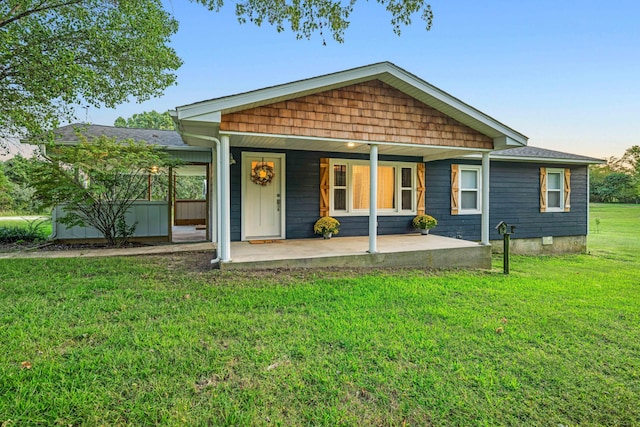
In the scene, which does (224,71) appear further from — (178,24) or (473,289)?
(473,289)

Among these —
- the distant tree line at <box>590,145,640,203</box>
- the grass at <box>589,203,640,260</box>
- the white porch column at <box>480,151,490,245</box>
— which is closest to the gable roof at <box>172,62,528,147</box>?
the white porch column at <box>480,151,490,245</box>

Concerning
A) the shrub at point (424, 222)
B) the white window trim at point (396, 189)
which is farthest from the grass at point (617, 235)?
the white window trim at point (396, 189)

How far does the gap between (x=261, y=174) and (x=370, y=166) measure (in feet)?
8.46

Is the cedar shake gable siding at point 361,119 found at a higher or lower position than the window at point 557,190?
higher

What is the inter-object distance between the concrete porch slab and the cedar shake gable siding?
213 centimetres

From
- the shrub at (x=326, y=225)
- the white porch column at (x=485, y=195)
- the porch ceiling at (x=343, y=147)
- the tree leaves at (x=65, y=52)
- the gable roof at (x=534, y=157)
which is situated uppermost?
the tree leaves at (x=65, y=52)

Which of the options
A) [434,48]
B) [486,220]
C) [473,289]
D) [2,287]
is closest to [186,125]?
[2,287]

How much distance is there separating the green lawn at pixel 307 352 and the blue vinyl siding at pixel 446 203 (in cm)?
318

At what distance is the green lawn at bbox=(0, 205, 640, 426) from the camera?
194cm

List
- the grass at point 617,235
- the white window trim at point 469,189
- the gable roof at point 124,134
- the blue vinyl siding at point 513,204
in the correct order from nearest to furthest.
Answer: the gable roof at point 124,134
the blue vinyl siding at point 513,204
the white window trim at point 469,189
the grass at point 617,235

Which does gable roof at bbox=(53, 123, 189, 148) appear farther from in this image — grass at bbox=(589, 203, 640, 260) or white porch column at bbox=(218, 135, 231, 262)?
grass at bbox=(589, 203, 640, 260)

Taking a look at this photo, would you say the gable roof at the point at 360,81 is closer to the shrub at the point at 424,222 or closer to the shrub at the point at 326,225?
the shrub at the point at 424,222

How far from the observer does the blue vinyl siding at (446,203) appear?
25.4 feet

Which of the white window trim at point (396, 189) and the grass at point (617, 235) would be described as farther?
the grass at point (617, 235)
